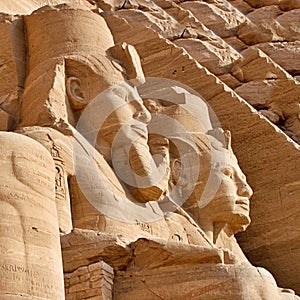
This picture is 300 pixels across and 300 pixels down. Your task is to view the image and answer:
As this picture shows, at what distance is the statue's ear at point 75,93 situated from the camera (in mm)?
8289

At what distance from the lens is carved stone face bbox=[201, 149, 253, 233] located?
9.12m

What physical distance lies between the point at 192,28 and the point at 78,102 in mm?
5689

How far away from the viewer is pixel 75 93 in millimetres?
8344

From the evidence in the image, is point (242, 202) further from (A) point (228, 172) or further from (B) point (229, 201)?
(A) point (228, 172)

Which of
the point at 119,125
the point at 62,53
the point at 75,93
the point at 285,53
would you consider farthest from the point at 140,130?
the point at 285,53

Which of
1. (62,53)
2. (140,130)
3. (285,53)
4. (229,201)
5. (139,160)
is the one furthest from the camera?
(285,53)

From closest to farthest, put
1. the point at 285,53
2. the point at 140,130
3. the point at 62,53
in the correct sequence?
the point at 140,130
the point at 62,53
the point at 285,53

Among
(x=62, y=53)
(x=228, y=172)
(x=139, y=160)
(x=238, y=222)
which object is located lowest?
(x=238, y=222)

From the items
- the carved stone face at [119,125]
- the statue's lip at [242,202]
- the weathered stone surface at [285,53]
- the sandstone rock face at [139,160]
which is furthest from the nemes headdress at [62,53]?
the weathered stone surface at [285,53]

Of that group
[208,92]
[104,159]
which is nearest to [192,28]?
[208,92]

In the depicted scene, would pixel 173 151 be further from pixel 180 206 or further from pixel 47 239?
pixel 47 239

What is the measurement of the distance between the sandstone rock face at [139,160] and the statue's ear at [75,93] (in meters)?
0.01

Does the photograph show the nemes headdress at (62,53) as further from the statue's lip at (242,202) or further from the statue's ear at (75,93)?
the statue's lip at (242,202)

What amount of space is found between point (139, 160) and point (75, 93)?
30.6 inches
